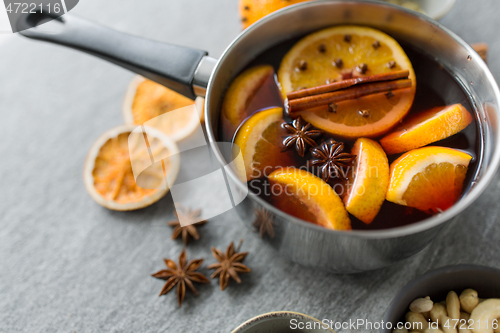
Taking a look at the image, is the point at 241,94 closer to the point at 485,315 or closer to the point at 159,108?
the point at 159,108

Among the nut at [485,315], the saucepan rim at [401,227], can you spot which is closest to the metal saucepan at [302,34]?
the saucepan rim at [401,227]

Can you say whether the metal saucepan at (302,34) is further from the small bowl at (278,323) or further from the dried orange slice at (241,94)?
the small bowl at (278,323)

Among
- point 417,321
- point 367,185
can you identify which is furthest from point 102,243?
point 417,321

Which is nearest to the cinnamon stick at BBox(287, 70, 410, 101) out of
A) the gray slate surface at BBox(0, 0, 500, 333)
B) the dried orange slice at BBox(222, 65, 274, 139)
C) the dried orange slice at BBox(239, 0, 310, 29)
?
the dried orange slice at BBox(222, 65, 274, 139)

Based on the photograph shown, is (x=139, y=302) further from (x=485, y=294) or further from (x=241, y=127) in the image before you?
(x=485, y=294)

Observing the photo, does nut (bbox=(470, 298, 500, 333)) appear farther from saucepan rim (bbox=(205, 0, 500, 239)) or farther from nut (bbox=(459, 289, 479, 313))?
saucepan rim (bbox=(205, 0, 500, 239))

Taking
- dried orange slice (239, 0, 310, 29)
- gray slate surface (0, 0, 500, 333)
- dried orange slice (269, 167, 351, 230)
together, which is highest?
dried orange slice (239, 0, 310, 29)
